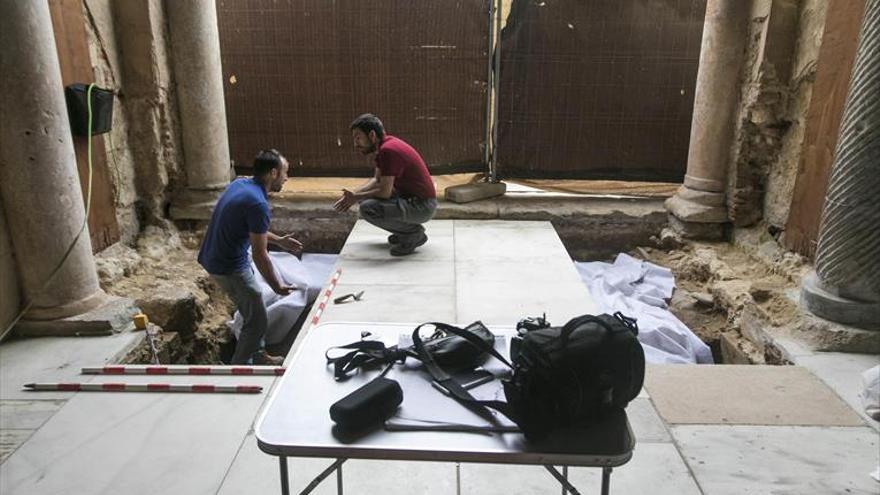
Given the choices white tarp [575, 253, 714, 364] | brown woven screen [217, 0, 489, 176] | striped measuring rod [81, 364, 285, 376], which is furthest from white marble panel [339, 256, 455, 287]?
brown woven screen [217, 0, 489, 176]

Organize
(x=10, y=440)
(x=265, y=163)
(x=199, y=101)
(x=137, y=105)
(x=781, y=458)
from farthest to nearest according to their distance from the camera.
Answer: (x=199, y=101) → (x=137, y=105) → (x=265, y=163) → (x=10, y=440) → (x=781, y=458)

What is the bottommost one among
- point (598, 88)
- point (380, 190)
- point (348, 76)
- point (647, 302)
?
point (647, 302)

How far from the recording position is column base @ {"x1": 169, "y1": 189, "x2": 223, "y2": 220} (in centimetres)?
650

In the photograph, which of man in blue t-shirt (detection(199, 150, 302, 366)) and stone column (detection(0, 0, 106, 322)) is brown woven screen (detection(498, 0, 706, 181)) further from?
stone column (detection(0, 0, 106, 322))

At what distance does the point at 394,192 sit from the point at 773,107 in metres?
3.64

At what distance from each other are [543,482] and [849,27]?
4.15 meters

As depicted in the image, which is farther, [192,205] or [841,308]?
[192,205]

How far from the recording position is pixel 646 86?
7137 mm

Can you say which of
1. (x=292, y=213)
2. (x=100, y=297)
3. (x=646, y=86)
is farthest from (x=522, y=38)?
(x=100, y=297)

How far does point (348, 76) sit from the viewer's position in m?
7.21

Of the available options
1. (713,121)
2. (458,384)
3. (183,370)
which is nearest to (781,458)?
(458,384)

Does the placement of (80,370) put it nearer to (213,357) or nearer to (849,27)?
(213,357)

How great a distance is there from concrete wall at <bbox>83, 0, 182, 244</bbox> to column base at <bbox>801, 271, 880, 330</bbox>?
5.72 meters

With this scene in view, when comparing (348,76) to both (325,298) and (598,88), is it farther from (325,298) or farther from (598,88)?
(325,298)
